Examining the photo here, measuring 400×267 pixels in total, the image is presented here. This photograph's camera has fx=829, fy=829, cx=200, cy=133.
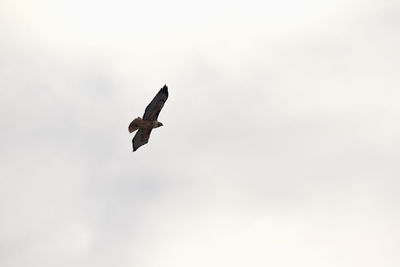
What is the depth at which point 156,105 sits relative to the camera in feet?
302

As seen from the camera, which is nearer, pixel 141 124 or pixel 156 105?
pixel 156 105

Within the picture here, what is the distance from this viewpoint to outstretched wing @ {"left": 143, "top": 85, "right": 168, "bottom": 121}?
90.9m

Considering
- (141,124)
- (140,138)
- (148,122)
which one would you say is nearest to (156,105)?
(148,122)

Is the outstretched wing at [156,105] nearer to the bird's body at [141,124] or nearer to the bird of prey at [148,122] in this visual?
the bird of prey at [148,122]

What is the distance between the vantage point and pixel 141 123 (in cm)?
9250

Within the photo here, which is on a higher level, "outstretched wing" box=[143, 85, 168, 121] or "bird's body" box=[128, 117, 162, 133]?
"outstretched wing" box=[143, 85, 168, 121]

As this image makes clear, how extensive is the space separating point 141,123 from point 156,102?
2.99m

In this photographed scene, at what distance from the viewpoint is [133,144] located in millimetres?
94250

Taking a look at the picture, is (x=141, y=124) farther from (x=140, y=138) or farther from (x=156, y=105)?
(x=156, y=105)

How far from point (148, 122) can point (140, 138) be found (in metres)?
2.44

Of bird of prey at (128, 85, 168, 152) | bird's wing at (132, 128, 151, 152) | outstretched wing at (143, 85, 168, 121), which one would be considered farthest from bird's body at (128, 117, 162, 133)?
bird's wing at (132, 128, 151, 152)

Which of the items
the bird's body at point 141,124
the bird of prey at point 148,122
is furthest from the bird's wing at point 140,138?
the bird's body at point 141,124

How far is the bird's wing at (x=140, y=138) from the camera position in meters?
93.8

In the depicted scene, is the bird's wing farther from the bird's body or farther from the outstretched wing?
A: the outstretched wing
